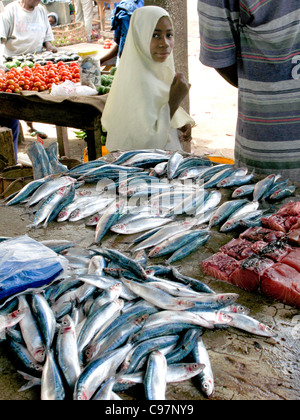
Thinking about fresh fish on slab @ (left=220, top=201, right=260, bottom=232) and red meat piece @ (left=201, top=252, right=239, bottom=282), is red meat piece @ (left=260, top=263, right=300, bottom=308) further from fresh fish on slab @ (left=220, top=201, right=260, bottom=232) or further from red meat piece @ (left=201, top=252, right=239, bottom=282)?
fresh fish on slab @ (left=220, top=201, right=260, bottom=232)

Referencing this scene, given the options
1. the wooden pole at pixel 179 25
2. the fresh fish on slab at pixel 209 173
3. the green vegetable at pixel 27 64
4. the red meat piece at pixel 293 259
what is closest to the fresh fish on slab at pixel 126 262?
the red meat piece at pixel 293 259

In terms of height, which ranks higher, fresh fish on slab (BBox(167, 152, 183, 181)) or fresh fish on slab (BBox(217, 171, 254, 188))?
fresh fish on slab (BBox(167, 152, 183, 181))

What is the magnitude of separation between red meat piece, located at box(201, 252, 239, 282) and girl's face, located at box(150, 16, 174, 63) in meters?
3.13

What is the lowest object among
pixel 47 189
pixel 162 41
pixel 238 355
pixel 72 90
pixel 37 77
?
pixel 238 355

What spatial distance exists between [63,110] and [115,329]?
4.82m

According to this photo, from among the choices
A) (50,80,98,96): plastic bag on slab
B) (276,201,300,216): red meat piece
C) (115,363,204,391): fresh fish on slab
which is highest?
(50,80,98,96): plastic bag on slab

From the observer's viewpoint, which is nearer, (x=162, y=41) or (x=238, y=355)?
(x=238, y=355)

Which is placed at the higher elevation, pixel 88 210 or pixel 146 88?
pixel 146 88

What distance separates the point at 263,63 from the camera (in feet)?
12.2

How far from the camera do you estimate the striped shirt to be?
3.54 m

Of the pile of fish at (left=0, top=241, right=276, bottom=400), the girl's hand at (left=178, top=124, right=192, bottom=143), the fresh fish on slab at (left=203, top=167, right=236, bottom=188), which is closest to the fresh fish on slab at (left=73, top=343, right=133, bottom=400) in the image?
the pile of fish at (left=0, top=241, right=276, bottom=400)

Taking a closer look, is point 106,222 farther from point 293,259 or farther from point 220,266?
point 293,259

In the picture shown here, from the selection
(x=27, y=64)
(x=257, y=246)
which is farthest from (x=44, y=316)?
(x=27, y=64)

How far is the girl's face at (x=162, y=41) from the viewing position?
16.1 ft
